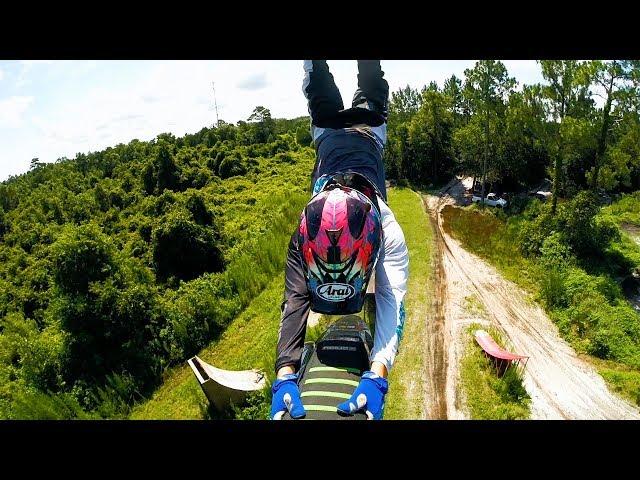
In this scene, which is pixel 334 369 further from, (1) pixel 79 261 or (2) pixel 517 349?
(1) pixel 79 261

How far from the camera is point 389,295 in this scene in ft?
9.73

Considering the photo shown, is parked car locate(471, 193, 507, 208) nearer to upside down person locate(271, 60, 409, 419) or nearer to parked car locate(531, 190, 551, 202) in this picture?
parked car locate(531, 190, 551, 202)

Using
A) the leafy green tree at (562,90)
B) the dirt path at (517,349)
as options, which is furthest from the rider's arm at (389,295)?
the leafy green tree at (562,90)

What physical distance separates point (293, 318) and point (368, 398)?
2.48ft

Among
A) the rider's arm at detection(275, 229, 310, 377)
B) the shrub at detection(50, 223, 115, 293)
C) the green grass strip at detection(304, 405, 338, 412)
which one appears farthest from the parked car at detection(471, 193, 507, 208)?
the green grass strip at detection(304, 405, 338, 412)

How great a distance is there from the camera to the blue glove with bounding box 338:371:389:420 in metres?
2.17

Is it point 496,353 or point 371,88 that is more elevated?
point 371,88

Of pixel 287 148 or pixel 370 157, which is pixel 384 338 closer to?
pixel 370 157

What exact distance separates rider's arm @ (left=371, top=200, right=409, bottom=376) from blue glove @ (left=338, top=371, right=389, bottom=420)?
0.19 m

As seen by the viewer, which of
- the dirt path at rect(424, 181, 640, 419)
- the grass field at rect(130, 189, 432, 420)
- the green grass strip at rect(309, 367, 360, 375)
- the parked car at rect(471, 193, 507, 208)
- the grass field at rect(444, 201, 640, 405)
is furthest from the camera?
the parked car at rect(471, 193, 507, 208)

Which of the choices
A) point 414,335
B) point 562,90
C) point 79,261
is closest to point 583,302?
point 414,335

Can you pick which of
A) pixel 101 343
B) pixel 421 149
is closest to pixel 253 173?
pixel 421 149

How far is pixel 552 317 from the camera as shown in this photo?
14.2 m
